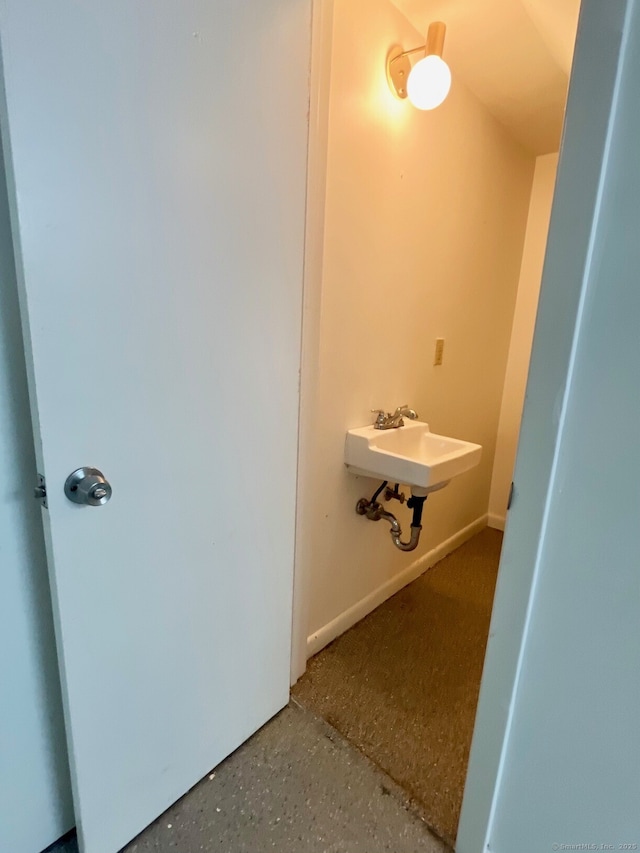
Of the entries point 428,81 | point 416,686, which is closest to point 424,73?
point 428,81

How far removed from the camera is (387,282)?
1.70m

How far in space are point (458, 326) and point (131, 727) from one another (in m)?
1.97

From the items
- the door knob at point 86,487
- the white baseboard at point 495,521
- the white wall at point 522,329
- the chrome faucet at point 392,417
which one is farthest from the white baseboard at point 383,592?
the door knob at point 86,487

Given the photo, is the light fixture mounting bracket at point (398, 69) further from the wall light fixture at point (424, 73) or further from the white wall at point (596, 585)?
the white wall at point (596, 585)

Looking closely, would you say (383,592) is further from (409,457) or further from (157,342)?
(157,342)

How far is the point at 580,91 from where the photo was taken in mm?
729

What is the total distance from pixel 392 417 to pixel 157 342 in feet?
3.54

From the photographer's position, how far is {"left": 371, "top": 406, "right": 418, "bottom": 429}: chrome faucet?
69.2 inches

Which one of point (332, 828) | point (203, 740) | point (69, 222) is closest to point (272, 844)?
point (332, 828)

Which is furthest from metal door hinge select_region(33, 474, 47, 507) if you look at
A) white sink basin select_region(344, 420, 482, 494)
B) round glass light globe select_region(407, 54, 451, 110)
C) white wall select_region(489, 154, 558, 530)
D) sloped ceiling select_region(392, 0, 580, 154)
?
white wall select_region(489, 154, 558, 530)

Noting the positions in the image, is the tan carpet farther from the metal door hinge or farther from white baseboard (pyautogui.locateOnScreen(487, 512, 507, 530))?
the metal door hinge

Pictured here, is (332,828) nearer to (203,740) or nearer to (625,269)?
(203,740)

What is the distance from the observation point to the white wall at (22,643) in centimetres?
84

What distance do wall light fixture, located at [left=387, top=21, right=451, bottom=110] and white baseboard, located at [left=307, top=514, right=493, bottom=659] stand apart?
6.14ft
